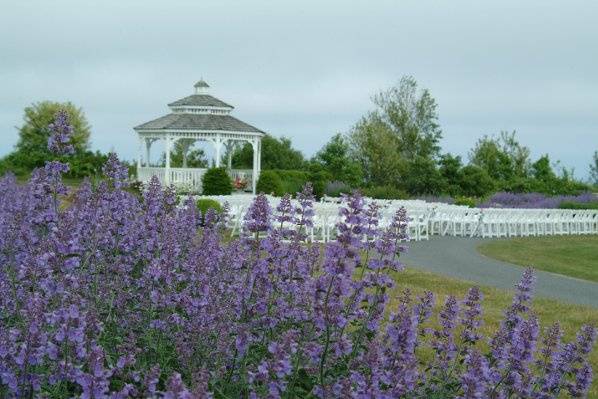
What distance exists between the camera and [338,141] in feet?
146

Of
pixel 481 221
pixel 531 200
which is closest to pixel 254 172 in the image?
pixel 531 200

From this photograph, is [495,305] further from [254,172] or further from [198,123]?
[198,123]

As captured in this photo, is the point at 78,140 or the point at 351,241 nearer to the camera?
the point at 351,241

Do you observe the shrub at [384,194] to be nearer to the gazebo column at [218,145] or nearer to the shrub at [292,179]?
the shrub at [292,179]

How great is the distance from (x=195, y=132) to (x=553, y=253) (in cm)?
A: 1782

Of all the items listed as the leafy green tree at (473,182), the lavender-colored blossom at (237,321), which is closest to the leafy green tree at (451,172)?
the leafy green tree at (473,182)

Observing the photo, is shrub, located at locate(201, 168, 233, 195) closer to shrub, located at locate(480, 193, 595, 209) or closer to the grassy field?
shrub, located at locate(480, 193, 595, 209)

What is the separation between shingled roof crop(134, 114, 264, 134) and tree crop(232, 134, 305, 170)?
11.7 metres

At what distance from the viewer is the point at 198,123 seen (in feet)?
115

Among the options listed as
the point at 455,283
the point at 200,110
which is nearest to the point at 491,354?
the point at 455,283

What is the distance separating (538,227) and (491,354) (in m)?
22.8

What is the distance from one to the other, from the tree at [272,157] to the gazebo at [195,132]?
35.9 ft

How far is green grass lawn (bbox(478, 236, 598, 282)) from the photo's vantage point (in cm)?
1680

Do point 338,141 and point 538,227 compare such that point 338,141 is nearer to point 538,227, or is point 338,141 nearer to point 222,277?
point 538,227
